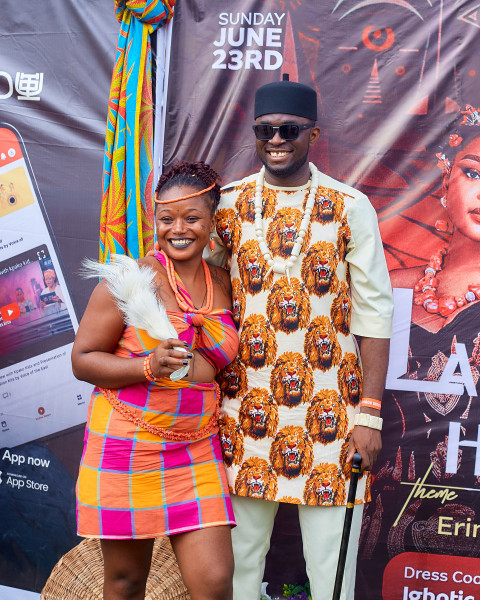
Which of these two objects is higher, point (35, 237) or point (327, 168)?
point (327, 168)

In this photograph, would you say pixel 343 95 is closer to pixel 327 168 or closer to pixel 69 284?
pixel 327 168

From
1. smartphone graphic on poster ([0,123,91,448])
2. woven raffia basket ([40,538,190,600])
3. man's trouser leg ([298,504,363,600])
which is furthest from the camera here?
smartphone graphic on poster ([0,123,91,448])

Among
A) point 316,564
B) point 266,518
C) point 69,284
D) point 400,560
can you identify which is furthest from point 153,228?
point 400,560

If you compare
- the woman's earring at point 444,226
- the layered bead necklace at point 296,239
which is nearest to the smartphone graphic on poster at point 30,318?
the layered bead necklace at point 296,239

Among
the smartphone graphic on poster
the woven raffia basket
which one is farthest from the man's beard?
the woven raffia basket

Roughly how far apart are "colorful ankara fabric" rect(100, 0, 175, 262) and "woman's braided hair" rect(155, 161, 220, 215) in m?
0.70

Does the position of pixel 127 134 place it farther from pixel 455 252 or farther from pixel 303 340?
pixel 455 252

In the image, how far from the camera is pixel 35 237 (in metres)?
3.78

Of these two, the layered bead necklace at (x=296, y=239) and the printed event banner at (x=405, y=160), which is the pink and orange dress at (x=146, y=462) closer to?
the layered bead necklace at (x=296, y=239)

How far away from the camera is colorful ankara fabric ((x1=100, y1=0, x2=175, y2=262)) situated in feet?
10.6

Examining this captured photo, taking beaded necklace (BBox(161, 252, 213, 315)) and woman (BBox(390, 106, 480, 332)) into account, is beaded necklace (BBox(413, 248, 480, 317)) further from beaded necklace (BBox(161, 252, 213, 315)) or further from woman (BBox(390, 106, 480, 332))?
beaded necklace (BBox(161, 252, 213, 315))

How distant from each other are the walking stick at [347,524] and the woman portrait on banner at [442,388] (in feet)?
3.21

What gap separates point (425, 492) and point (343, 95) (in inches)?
74.6

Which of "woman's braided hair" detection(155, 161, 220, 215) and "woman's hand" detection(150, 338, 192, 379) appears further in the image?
"woman's braided hair" detection(155, 161, 220, 215)
